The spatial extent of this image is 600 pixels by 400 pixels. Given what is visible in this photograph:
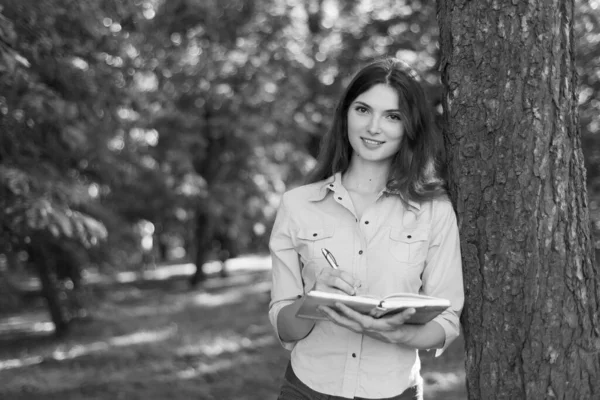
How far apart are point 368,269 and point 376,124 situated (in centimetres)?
57

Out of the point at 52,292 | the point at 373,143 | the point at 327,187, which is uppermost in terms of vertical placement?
the point at 373,143

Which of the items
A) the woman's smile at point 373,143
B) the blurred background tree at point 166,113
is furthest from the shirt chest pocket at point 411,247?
the blurred background tree at point 166,113

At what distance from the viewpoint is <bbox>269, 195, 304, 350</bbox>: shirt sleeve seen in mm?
2979

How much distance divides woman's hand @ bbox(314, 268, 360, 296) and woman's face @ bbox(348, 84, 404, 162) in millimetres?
534

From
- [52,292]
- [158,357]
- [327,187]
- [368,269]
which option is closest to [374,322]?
[368,269]

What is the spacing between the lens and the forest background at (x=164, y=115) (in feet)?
20.4

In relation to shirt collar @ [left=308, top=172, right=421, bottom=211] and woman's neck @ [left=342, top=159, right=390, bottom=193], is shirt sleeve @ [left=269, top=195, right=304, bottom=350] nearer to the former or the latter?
shirt collar @ [left=308, top=172, right=421, bottom=211]

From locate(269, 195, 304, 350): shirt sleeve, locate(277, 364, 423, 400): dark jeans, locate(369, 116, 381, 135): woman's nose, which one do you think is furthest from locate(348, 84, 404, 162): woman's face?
locate(277, 364, 423, 400): dark jeans

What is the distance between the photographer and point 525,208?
281 cm

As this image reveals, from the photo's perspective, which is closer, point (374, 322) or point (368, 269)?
point (374, 322)

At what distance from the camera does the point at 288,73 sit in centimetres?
1493

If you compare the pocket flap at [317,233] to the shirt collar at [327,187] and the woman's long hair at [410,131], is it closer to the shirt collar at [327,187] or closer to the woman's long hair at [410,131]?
the shirt collar at [327,187]

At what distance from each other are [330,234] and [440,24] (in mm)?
971

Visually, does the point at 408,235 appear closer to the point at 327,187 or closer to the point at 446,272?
the point at 446,272
